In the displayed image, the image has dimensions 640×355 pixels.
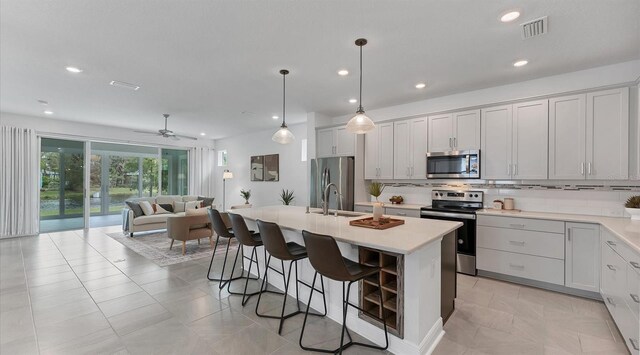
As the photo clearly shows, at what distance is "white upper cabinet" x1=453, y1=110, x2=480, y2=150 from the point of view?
163 inches

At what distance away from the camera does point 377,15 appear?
2.41m

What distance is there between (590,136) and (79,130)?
10075 millimetres

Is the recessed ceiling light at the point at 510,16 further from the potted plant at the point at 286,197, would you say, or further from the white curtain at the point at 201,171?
the white curtain at the point at 201,171

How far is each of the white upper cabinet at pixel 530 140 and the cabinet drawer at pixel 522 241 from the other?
775 millimetres

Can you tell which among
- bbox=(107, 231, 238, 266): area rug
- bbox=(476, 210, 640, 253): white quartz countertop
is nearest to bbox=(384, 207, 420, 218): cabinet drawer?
bbox=(476, 210, 640, 253): white quartz countertop

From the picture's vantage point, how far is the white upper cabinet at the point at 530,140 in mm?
3641

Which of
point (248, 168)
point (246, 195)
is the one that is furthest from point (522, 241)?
point (248, 168)

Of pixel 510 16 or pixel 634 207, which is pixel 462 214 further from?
pixel 510 16

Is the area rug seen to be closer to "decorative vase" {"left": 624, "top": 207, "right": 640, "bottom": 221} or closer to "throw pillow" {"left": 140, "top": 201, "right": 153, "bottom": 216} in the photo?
"throw pillow" {"left": 140, "top": 201, "right": 153, "bottom": 216}

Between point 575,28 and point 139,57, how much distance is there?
4471mm

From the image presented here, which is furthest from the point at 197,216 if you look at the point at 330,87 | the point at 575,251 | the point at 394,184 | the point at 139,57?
the point at 575,251

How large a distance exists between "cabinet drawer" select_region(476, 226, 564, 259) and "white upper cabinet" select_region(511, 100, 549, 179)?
30.5 inches

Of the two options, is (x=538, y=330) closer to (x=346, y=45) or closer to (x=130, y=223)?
(x=346, y=45)

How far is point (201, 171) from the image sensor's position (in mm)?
9586
